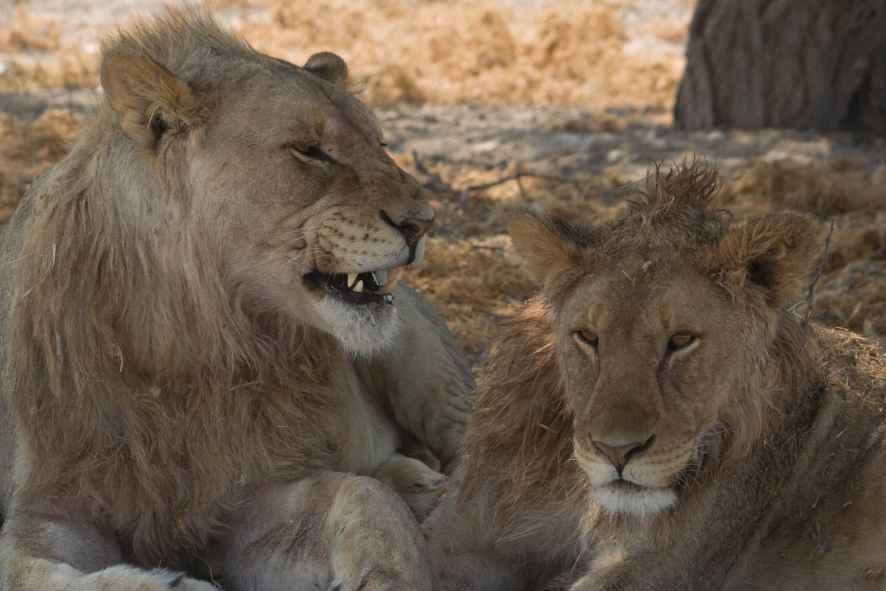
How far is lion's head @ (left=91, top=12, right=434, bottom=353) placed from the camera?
3408 mm

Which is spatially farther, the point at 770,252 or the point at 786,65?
the point at 786,65

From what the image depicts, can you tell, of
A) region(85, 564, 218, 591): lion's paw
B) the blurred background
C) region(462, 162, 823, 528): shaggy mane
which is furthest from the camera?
the blurred background

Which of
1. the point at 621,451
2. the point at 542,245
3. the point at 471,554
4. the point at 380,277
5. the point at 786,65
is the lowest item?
the point at 471,554

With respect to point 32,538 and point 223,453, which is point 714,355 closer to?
point 223,453

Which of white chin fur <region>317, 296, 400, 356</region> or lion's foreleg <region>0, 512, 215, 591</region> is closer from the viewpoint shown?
lion's foreleg <region>0, 512, 215, 591</region>

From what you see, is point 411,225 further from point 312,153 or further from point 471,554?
point 471,554

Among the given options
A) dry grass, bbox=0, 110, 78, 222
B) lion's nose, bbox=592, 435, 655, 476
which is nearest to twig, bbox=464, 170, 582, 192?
dry grass, bbox=0, 110, 78, 222

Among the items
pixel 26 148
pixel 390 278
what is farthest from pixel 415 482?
pixel 26 148

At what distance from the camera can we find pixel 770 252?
3.00m

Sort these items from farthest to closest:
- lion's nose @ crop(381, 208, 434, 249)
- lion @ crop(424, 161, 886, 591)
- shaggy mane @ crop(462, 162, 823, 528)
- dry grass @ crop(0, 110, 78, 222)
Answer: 1. dry grass @ crop(0, 110, 78, 222)
2. lion's nose @ crop(381, 208, 434, 249)
3. shaggy mane @ crop(462, 162, 823, 528)
4. lion @ crop(424, 161, 886, 591)

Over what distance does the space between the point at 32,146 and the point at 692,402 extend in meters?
5.12

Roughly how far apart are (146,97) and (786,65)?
5.10m

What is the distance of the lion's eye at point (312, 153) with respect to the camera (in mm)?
3461

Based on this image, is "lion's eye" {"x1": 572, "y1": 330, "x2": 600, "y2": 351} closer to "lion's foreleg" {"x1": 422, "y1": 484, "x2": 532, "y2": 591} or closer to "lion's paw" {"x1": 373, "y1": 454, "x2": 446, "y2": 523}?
"lion's foreleg" {"x1": 422, "y1": 484, "x2": 532, "y2": 591}
